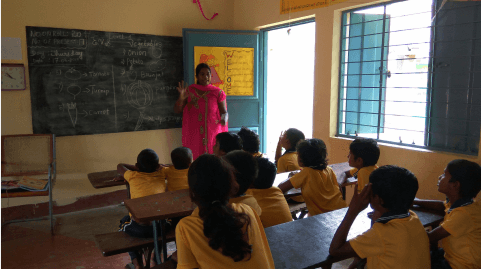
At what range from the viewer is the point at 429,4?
2.88 metres

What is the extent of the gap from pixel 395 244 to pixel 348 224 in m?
0.16

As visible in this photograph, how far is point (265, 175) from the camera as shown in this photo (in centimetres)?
168

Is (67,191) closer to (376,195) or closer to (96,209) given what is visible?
(96,209)

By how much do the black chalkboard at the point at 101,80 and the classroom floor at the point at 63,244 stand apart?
955 millimetres

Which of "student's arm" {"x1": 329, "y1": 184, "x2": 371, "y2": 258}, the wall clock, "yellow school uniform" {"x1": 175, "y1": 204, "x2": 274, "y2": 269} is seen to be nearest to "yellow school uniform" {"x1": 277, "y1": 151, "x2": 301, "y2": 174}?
"student's arm" {"x1": 329, "y1": 184, "x2": 371, "y2": 258}

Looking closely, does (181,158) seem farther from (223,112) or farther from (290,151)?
(223,112)

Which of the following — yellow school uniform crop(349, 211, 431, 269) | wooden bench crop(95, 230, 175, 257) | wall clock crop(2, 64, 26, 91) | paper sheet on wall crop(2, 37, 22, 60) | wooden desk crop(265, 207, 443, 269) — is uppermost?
paper sheet on wall crop(2, 37, 22, 60)

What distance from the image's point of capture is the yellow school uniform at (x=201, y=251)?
40.7 inches

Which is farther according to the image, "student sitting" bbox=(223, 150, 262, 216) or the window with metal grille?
the window with metal grille

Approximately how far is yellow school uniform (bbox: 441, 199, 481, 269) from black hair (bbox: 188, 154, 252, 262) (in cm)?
89

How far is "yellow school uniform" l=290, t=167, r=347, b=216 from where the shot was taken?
2.00 metres

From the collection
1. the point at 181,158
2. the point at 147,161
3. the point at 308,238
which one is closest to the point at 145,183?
the point at 147,161

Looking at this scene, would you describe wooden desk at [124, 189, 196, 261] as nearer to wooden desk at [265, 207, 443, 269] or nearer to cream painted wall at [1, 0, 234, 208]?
wooden desk at [265, 207, 443, 269]

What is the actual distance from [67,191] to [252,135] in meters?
2.36
